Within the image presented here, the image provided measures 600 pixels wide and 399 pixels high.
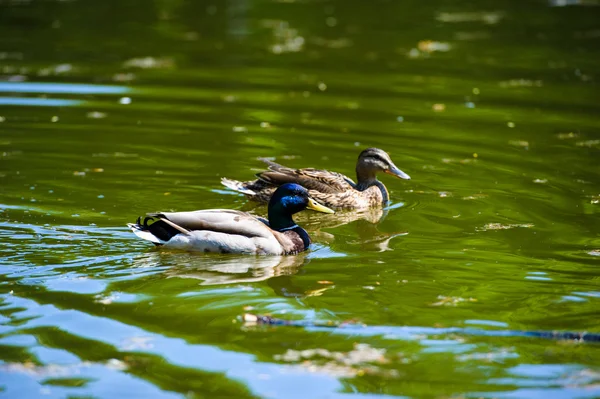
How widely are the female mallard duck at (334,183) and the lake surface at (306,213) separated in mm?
272

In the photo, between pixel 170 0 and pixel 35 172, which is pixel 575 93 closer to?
pixel 35 172

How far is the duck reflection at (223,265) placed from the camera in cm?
909

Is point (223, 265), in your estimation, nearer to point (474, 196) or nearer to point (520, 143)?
point (474, 196)

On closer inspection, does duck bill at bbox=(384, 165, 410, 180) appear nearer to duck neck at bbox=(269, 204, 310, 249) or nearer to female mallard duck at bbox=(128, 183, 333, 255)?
duck neck at bbox=(269, 204, 310, 249)

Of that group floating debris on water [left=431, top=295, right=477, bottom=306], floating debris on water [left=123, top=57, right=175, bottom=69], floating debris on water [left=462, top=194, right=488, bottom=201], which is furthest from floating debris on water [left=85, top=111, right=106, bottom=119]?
floating debris on water [left=431, top=295, right=477, bottom=306]

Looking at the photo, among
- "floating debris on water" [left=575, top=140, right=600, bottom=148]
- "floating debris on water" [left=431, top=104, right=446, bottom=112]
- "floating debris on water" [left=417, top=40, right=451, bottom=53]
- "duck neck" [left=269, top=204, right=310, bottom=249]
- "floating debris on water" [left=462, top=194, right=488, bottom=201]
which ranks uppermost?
Result: "floating debris on water" [left=417, top=40, right=451, bottom=53]

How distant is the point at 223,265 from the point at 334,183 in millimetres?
3164

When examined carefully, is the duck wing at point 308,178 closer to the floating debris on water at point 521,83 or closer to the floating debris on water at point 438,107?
the floating debris on water at point 438,107

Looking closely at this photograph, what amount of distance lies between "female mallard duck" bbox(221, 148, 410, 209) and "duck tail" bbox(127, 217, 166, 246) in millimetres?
2267

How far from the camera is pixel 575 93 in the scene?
18203 millimetres

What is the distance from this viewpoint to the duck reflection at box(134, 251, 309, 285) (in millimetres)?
9086

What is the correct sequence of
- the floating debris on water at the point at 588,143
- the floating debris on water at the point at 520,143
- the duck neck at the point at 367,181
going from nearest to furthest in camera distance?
the duck neck at the point at 367,181 < the floating debris on water at the point at 588,143 < the floating debris on water at the point at 520,143

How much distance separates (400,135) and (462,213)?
400cm

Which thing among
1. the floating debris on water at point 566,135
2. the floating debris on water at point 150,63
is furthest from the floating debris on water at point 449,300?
the floating debris on water at point 150,63
